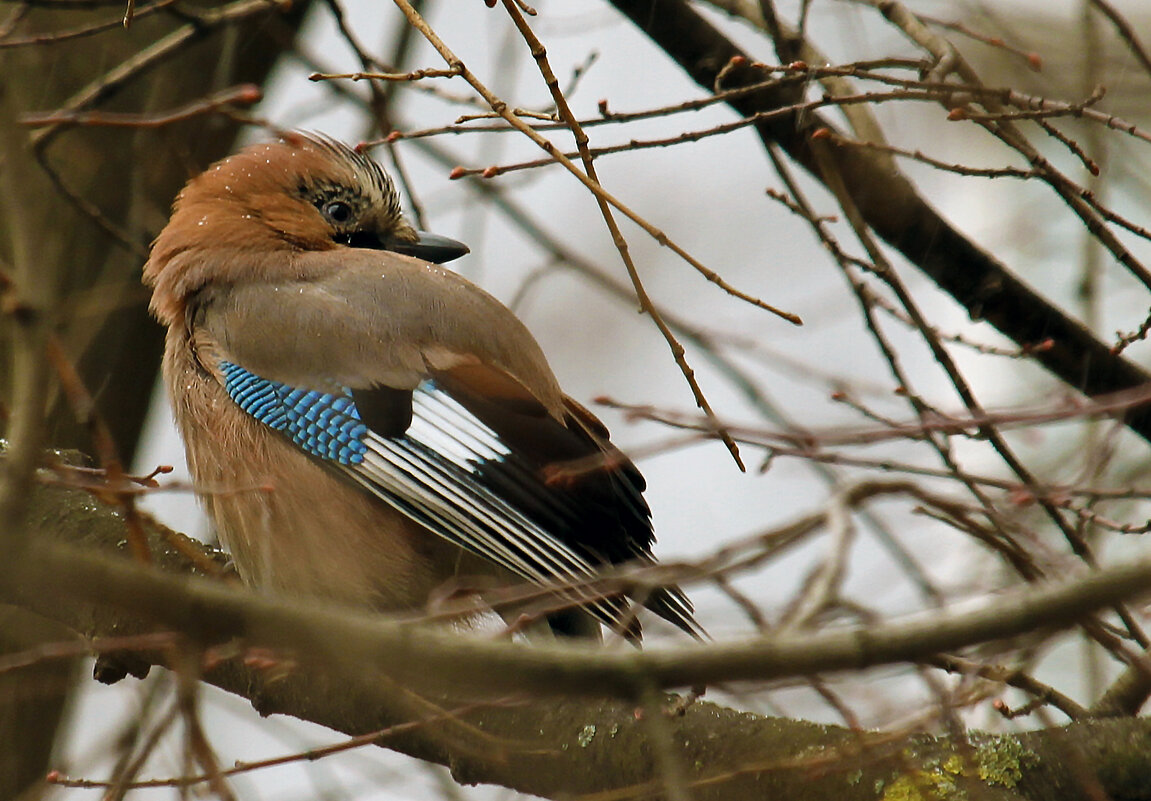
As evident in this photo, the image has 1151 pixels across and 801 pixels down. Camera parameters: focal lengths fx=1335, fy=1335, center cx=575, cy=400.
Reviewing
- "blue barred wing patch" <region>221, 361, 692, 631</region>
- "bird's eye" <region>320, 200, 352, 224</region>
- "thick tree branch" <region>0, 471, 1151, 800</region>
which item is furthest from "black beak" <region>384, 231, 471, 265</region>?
"thick tree branch" <region>0, 471, 1151, 800</region>

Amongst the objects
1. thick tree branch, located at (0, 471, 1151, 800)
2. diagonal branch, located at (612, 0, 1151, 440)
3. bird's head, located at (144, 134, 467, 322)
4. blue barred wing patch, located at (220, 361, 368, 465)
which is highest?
diagonal branch, located at (612, 0, 1151, 440)

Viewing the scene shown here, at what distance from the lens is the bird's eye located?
16.4 ft

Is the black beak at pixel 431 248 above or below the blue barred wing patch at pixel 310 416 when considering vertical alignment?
above

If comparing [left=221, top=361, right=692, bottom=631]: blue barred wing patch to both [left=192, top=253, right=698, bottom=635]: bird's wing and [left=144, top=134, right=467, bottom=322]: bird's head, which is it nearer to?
[left=192, top=253, right=698, bottom=635]: bird's wing

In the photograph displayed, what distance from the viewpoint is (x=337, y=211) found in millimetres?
5023

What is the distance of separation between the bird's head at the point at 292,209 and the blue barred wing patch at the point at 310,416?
2.46 feet

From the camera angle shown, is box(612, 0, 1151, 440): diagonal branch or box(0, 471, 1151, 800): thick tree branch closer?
box(0, 471, 1151, 800): thick tree branch

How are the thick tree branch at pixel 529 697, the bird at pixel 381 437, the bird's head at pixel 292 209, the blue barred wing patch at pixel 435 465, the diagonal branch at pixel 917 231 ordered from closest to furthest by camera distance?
the thick tree branch at pixel 529 697 < the blue barred wing patch at pixel 435 465 < the bird at pixel 381 437 < the diagonal branch at pixel 917 231 < the bird's head at pixel 292 209

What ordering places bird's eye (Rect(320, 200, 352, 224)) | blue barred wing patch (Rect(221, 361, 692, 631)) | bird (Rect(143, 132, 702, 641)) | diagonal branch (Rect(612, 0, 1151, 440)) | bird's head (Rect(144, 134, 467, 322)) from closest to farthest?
blue barred wing patch (Rect(221, 361, 692, 631))
bird (Rect(143, 132, 702, 641))
diagonal branch (Rect(612, 0, 1151, 440))
bird's head (Rect(144, 134, 467, 322))
bird's eye (Rect(320, 200, 352, 224))

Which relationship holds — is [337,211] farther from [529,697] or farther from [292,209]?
[529,697]

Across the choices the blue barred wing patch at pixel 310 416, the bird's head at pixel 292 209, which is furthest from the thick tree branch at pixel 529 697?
the bird's head at pixel 292 209

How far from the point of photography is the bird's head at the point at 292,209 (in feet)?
15.6

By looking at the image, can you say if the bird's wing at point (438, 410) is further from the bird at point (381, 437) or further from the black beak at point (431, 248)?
the black beak at point (431, 248)

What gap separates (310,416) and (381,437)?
23 centimetres
